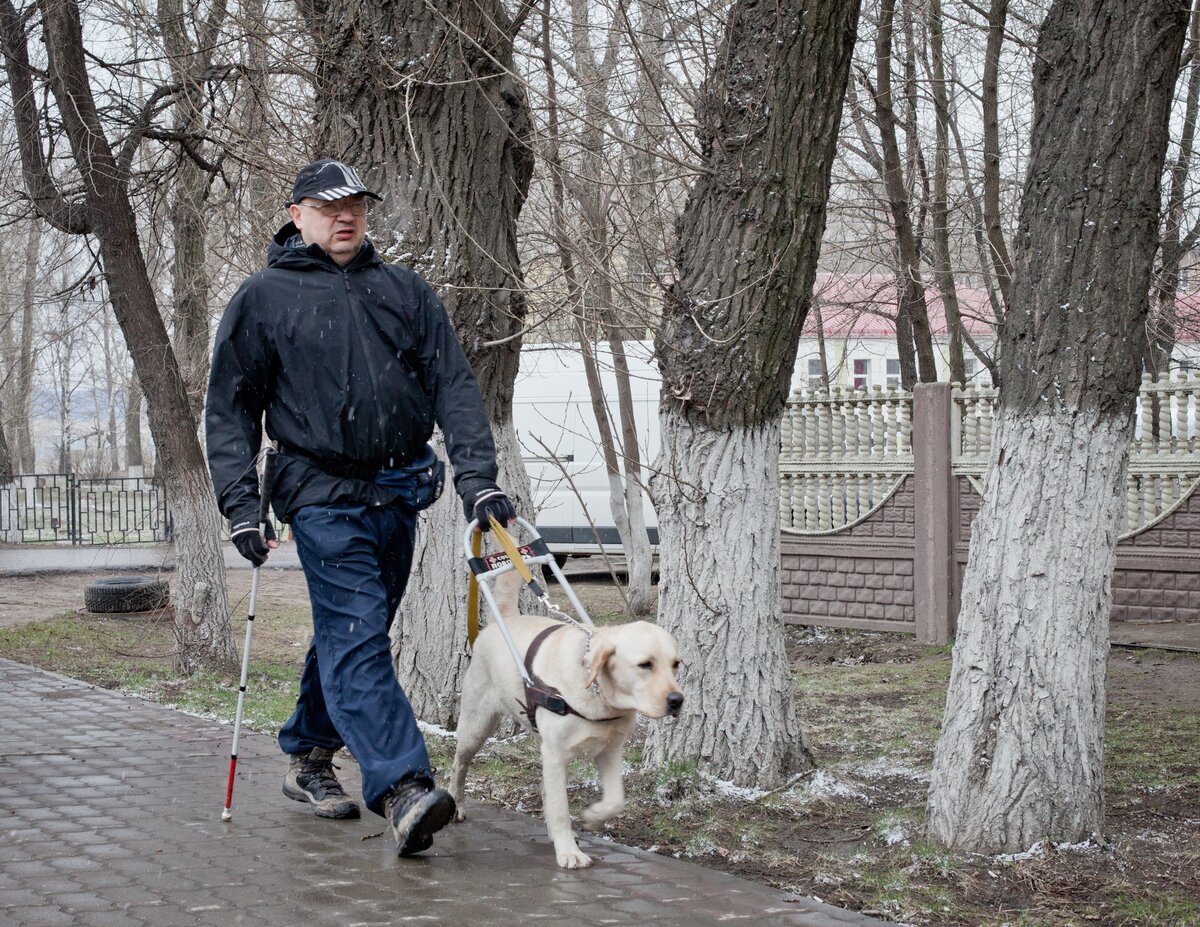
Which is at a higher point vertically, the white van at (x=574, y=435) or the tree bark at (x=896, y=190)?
the tree bark at (x=896, y=190)

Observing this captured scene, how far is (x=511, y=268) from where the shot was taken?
7.35 meters

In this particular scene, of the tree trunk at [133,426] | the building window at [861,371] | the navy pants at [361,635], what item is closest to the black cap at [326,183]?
the navy pants at [361,635]

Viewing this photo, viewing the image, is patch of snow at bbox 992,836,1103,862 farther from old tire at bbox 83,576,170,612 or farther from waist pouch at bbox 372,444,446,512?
old tire at bbox 83,576,170,612

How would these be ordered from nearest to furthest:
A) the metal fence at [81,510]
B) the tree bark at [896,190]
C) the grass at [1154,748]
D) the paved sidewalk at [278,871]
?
the paved sidewalk at [278,871] < the grass at [1154,748] < the tree bark at [896,190] < the metal fence at [81,510]

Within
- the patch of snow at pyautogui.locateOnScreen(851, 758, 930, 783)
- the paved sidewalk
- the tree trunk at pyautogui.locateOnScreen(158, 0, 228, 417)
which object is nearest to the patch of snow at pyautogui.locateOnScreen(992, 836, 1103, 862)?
the paved sidewalk

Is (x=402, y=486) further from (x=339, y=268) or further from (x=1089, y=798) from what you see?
(x=1089, y=798)

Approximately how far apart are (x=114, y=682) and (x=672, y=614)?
5.29m

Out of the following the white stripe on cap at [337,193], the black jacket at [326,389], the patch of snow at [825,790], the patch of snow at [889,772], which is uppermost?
the white stripe on cap at [337,193]

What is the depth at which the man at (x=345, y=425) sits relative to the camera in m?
4.71

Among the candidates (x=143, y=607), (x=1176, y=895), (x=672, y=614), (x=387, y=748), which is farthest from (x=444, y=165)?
(x=143, y=607)

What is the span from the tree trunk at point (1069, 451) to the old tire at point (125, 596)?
11934mm

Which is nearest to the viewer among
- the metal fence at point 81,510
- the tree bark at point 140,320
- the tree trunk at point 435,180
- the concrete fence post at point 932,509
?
the tree trunk at point 435,180

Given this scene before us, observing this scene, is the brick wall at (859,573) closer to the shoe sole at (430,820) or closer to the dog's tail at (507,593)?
the dog's tail at (507,593)

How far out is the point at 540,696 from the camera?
4621 millimetres
